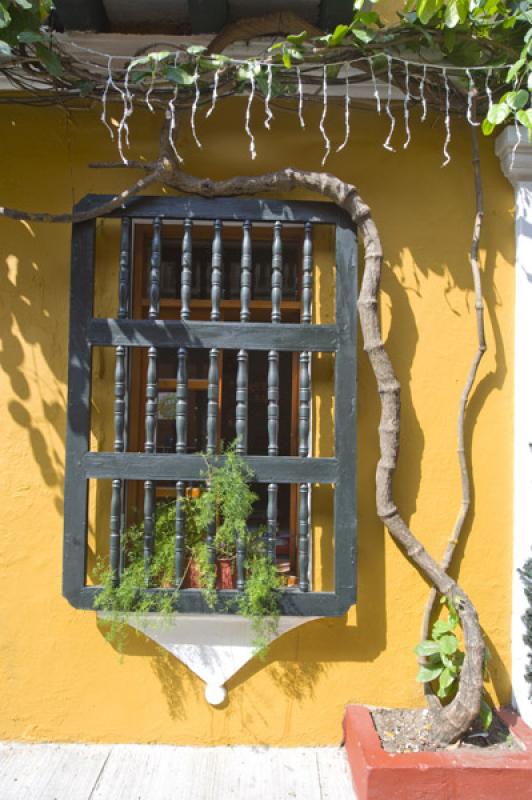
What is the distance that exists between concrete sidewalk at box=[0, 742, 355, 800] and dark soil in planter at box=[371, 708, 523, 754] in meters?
0.27

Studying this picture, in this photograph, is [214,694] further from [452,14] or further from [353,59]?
[452,14]

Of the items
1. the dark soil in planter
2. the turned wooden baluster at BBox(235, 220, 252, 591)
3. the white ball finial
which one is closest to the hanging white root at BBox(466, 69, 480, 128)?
the turned wooden baluster at BBox(235, 220, 252, 591)

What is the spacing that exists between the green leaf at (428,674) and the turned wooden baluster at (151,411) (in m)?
1.43

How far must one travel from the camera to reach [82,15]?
10.5 feet

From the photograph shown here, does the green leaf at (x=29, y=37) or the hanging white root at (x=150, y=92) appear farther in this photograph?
the hanging white root at (x=150, y=92)

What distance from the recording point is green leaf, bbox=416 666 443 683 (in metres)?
3.10

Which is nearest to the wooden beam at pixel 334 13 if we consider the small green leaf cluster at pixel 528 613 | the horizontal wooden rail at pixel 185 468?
the horizontal wooden rail at pixel 185 468

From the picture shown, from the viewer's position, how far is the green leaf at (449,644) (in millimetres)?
3088

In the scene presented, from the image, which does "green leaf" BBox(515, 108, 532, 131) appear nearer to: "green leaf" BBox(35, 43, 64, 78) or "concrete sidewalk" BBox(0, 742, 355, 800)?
"green leaf" BBox(35, 43, 64, 78)

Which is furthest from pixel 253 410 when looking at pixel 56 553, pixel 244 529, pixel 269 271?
pixel 56 553

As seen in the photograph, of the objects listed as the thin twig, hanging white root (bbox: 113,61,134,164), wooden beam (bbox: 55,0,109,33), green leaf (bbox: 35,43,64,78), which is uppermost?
wooden beam (bbox: 55,0,109,33)

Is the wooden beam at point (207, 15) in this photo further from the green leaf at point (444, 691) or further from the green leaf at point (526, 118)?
the green leaf at point (444, 691)

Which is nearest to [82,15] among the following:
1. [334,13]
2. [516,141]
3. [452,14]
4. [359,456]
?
[334,13]

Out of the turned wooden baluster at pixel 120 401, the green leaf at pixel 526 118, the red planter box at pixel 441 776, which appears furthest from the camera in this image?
the turned wooden baluster at pixel 120 401
